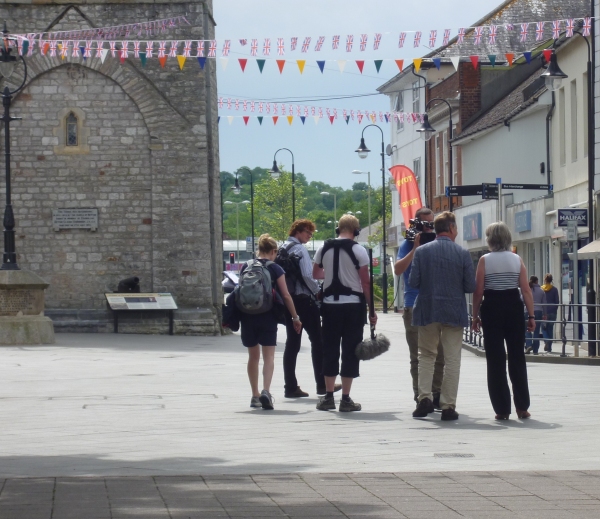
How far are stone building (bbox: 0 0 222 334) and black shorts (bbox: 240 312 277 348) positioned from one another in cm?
1792

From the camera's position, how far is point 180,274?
97.9 feet

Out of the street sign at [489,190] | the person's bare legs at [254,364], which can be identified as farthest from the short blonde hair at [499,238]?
the street sign at [489,190]

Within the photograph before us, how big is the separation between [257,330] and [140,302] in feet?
56.7

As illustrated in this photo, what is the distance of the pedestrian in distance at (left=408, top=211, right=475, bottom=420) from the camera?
1067cm

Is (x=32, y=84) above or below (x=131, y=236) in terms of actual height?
above

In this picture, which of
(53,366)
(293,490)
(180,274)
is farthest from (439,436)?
(180,274)

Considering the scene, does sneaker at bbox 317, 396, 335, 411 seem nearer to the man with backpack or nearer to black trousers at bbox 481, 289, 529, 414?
the man with backpack

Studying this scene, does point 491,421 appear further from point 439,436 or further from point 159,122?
point 159,122

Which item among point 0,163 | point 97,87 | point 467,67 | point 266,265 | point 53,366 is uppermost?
point 467,67

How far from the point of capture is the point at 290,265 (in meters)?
12.6

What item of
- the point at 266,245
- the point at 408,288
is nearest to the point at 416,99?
the point at 266,245

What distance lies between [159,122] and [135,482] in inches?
906

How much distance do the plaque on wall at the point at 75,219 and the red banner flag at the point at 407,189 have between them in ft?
27.1

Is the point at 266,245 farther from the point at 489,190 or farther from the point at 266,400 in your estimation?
the point at 489,190
